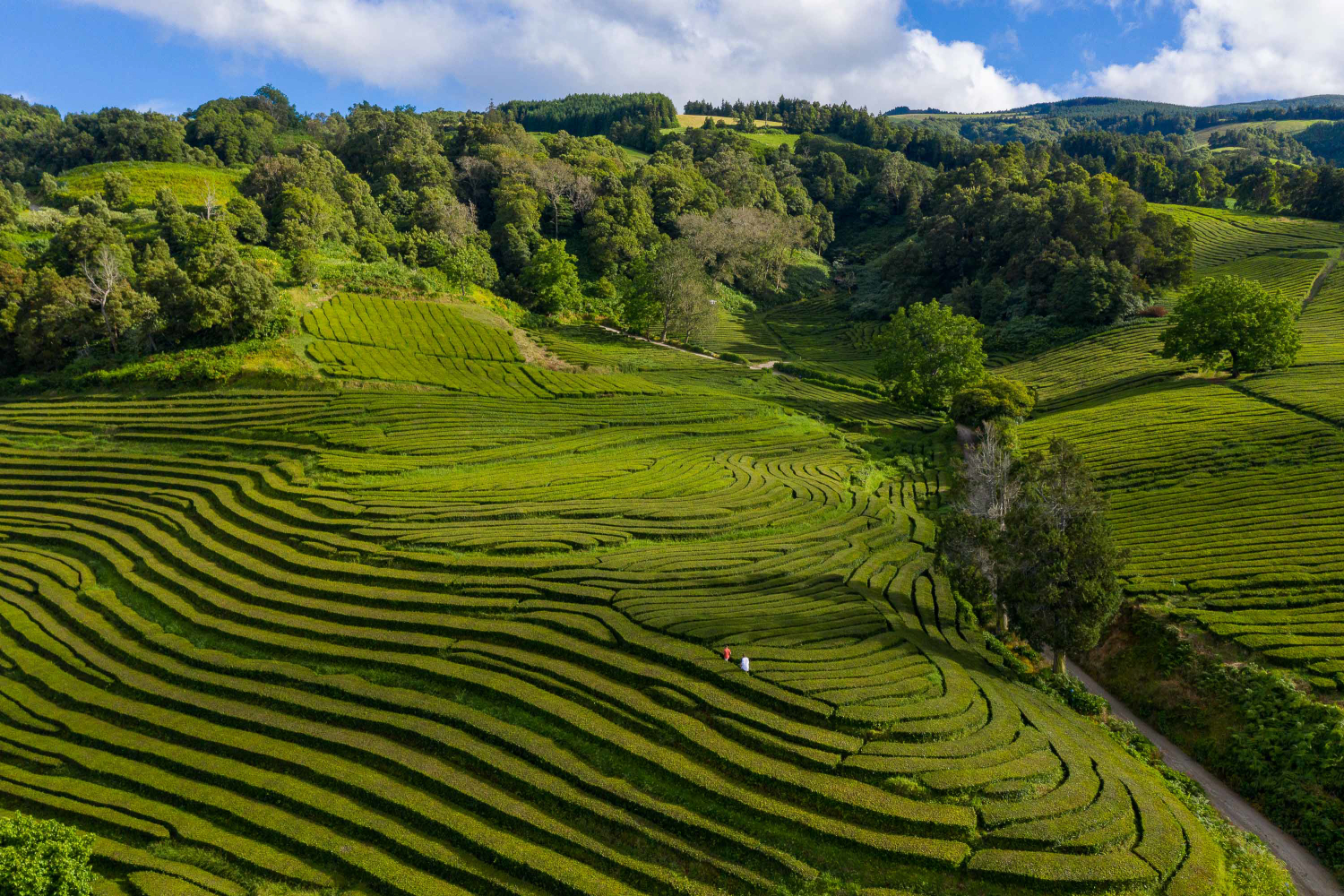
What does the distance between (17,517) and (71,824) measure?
97.2 ft

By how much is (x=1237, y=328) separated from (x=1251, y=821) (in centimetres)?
5264

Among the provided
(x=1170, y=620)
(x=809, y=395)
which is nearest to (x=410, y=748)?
(x=1170, y=620)

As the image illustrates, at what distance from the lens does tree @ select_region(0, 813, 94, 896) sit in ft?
52.1

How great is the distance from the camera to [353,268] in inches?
3209

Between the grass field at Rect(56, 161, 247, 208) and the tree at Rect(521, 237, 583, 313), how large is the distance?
157ft

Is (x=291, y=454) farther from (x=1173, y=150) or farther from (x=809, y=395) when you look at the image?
(x=1173, y=150)

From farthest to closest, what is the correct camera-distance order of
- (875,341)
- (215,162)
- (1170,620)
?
(215,162) → (875,341) → (1170,620)

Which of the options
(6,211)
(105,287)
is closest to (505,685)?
(105,287)

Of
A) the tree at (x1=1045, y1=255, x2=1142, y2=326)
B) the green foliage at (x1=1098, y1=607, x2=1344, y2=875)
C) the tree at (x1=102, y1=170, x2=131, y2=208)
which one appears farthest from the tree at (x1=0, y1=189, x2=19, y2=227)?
the tree at (x1=1045, y1=255, x2=1142, y2=326)

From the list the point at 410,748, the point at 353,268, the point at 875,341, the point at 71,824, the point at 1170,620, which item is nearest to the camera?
the point at 71,824

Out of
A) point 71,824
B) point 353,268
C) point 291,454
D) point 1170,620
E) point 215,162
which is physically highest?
point 215,162

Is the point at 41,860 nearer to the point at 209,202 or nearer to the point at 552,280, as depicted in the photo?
the point at 552,280

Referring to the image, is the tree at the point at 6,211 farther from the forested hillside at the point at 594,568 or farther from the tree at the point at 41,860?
the tree at the point at 41,860

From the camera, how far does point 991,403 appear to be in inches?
2291
